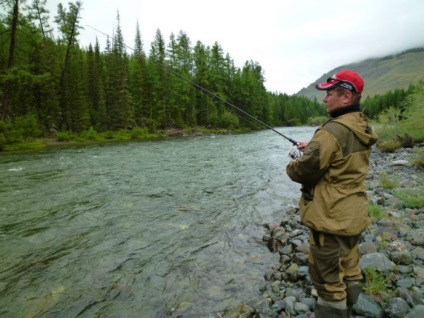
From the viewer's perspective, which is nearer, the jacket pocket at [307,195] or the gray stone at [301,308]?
the jacket pocket at [307,195]

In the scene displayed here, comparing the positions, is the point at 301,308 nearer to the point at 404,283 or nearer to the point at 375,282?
the point at 375,282

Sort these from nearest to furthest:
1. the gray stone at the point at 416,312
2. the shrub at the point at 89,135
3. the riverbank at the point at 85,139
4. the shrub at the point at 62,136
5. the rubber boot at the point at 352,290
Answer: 1. the rubber boot at the point at 352,290
2. the gray stone at the point at 416,312
3. the riverbank at the point at 85,139
4. the shrub at the point at 62,136
5. the shrub at the point at 89,135

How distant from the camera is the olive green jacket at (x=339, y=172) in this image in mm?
2793

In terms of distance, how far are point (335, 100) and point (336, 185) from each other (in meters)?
0.88

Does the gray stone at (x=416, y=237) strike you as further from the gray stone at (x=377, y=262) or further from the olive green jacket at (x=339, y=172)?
the olive green jacket at (x=339, y=172)

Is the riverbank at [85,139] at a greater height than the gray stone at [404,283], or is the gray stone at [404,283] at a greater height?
the riverbank at [85,139]

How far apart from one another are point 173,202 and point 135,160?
9.69 metres

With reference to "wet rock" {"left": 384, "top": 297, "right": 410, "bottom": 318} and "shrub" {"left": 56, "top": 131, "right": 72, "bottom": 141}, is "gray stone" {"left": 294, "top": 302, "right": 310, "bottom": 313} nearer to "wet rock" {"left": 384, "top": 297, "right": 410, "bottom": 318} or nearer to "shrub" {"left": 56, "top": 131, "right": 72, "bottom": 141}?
"wet rock" {"left": 384, "top": 297, "right": 410, "bottom": 318}

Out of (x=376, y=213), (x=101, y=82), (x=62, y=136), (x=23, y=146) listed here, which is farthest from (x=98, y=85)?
(x=376, y=213)

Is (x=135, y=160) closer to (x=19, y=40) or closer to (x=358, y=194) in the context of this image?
(x=358, y=194)

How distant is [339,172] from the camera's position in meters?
2.82

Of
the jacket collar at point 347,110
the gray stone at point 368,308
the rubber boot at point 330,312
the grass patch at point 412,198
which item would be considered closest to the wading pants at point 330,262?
the rubber boot at point 330,312

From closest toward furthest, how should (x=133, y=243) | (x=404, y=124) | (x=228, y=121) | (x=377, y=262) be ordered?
(x=377, y=262)
(x=133, y=243)
(x=404, y=124)
(x=228, y=121)

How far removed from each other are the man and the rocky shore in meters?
1.01
